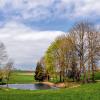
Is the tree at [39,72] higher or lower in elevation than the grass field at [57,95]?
higher

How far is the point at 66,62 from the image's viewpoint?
8912 centimetres

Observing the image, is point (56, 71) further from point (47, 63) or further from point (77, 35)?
point (77, 35)

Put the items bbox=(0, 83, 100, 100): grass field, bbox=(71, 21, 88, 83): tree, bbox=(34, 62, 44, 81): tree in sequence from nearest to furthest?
bbox=(0, 83, 100, 100): grass field
bbox=(71, 21, 88, 83): tree
bbox=(34, 62, 44, 81): tree

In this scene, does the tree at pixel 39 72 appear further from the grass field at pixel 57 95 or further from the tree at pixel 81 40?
the grass field at pixel 57 95

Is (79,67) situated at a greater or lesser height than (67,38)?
lesser

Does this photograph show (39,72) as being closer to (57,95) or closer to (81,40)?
(81,40)

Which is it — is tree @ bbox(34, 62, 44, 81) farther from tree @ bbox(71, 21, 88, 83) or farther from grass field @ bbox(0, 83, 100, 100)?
grass field @ bbox(0, 83, 100, 100)

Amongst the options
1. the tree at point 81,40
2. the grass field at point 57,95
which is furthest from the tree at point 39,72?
the grass field at point 57,95

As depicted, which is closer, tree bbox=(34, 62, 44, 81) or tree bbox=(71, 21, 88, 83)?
tree bbox=(71, 21, 88, 83)

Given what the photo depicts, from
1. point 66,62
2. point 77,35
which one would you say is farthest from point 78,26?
point 66,62

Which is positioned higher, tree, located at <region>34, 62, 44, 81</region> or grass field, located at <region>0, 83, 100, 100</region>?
tree, located at <region>34, 62, 44, 81</region>

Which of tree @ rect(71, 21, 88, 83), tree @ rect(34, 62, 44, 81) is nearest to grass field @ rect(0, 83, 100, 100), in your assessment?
tree @ rect(71, 21, 88, 83)

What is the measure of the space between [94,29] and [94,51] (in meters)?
5.60

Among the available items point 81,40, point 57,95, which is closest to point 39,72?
point 81,40
